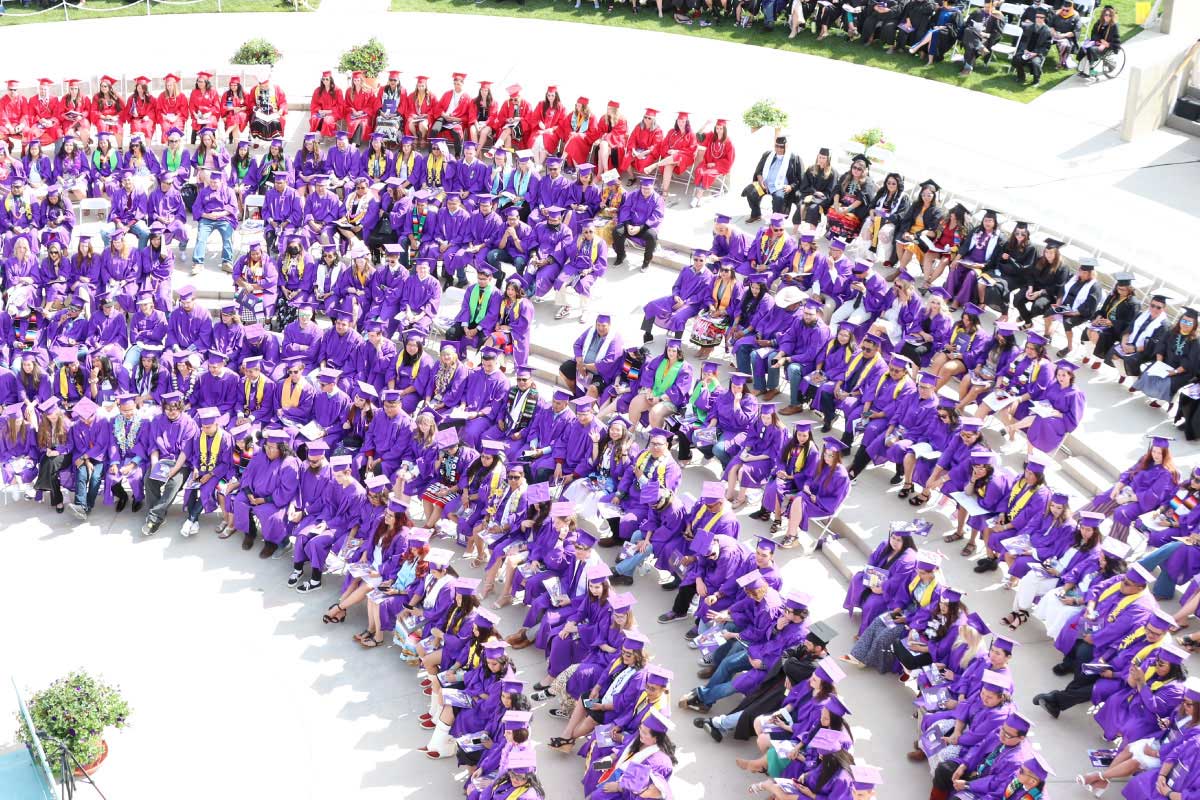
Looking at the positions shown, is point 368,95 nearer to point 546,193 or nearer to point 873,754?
point 546,193

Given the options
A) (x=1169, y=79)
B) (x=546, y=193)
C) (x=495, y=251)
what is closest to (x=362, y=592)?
(x=495, y=251)

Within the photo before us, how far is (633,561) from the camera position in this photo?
1177cm

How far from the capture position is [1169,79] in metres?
18.5

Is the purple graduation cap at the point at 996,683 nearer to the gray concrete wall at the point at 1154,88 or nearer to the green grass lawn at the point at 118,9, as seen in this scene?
the gray concrete wall at the point at 1154,88

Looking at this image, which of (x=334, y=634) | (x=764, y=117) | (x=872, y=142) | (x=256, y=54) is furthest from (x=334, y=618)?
(x=256, y=54)

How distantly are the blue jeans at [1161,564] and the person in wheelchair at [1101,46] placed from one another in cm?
1121

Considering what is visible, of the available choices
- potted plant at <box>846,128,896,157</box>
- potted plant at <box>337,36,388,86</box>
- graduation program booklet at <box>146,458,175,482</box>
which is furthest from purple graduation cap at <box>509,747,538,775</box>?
potted plant at <box>337,36,388,86</box>

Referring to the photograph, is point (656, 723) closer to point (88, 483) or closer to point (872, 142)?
point (88, 483)

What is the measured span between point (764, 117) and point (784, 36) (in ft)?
17.8

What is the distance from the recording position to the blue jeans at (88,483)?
506 inches

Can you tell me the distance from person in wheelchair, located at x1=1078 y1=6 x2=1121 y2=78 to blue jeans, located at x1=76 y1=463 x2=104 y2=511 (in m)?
15.1

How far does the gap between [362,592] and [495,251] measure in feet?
18.2

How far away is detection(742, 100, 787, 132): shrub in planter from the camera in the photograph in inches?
707

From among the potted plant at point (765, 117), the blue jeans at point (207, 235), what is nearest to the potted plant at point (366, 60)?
the blue jeans at point (207, 235)
